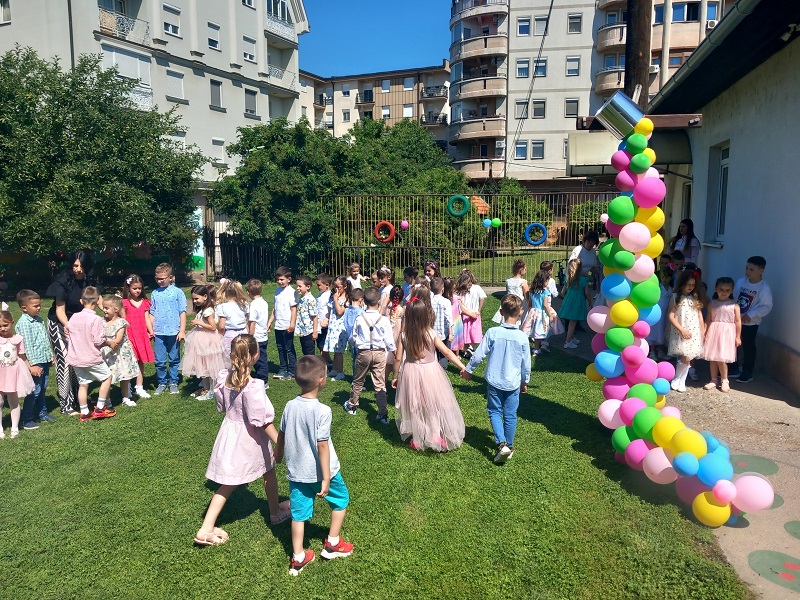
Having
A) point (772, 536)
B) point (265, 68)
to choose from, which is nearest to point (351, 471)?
point (772, 536)

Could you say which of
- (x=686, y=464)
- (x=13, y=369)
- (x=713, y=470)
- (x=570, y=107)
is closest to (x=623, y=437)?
(x=686, y=464)

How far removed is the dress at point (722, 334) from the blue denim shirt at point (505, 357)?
126 inches

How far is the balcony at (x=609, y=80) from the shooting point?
42188mm

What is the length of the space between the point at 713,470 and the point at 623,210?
95.0 inches

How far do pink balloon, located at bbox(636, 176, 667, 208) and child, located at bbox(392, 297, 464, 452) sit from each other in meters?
2.26

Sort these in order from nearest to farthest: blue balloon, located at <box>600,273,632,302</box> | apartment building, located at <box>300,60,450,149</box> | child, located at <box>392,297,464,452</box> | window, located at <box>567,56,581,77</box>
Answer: blue balloon, located at <box>600,273,632,302</box> → child, located at <box>392,297,464,452</box> → window, located at <box>567,56,581,77</box> → apartment building, located at <box>300,60,450,149</box>

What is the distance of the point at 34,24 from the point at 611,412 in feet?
101

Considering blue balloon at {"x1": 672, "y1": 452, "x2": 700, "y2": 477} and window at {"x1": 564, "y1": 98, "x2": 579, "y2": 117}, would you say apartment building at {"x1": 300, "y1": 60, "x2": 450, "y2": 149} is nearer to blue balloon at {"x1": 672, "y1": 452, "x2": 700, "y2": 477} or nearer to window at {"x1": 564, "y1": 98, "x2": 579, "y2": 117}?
window at {"x1": 564, "y1": 98, "x2": 579, "y2": 117}

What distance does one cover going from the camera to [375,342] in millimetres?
7133

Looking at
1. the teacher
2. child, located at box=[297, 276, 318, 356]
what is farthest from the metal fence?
the teacher

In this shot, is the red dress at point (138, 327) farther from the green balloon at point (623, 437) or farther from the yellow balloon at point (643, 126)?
the yellow balloon at point (643, 126)

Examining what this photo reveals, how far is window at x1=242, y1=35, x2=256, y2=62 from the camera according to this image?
1423 inches

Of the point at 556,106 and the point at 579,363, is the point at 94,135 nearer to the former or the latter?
the point at 579,363

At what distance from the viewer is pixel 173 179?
20.6 meters
